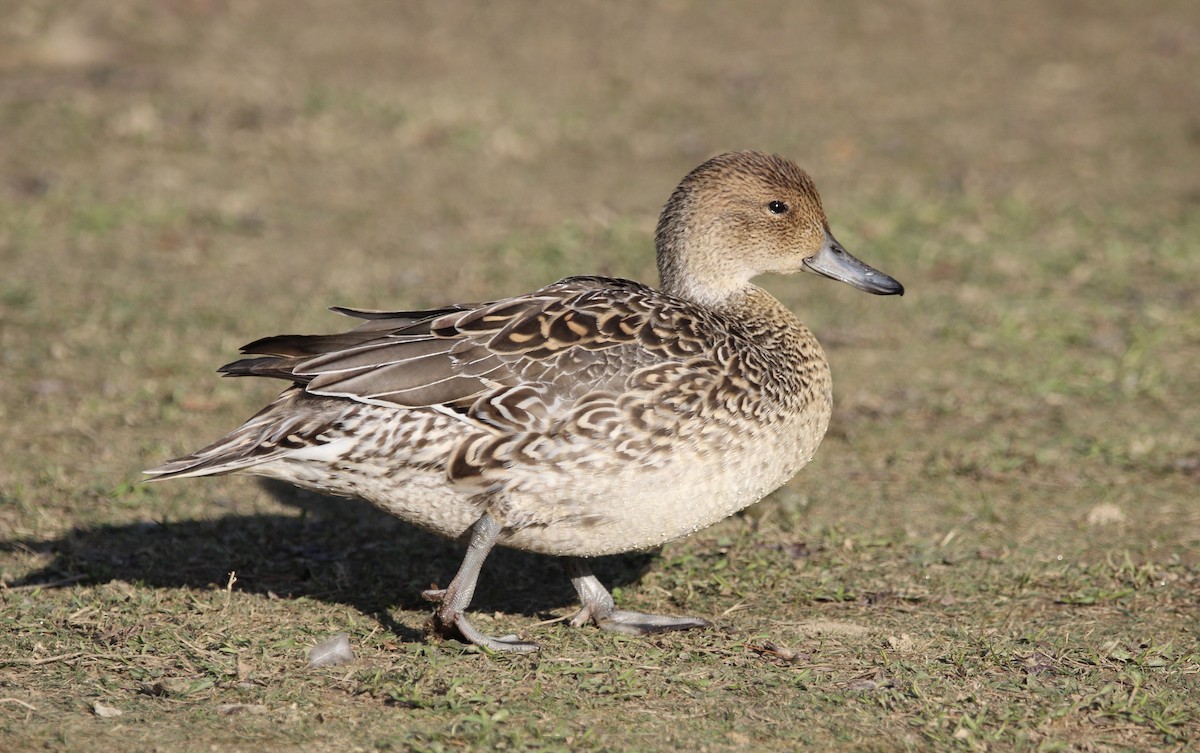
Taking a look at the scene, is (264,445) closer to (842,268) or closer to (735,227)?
(735,227)

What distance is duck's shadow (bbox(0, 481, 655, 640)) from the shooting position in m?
4.61

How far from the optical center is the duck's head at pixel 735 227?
480cm

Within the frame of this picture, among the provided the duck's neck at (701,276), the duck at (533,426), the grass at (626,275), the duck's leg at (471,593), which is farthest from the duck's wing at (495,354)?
the grass at (626,275)

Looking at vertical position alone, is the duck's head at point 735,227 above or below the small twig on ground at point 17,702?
above

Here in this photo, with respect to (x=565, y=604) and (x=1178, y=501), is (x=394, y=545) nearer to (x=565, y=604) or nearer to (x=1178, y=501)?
(x=565, y=604)

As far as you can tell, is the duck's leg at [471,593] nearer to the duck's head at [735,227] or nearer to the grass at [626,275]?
the grass at [626,275]

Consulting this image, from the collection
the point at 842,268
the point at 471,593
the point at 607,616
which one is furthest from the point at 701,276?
A: the point at 471,593

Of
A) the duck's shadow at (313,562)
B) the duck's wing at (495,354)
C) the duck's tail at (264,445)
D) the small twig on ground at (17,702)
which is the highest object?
the duck's wing at (495,354)

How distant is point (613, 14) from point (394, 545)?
27.1 ft

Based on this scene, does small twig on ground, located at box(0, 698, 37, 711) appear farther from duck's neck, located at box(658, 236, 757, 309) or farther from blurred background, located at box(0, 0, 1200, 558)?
duck's neck, located at box(658, 236, 757, 309)

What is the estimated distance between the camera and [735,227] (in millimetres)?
4785

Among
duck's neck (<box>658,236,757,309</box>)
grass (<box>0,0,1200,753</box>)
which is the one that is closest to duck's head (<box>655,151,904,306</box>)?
duck's neck (<box>658,236,757,309</box>)

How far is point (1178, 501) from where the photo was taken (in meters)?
5.43

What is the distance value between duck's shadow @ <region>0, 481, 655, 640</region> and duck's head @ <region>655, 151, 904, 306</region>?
101cm
